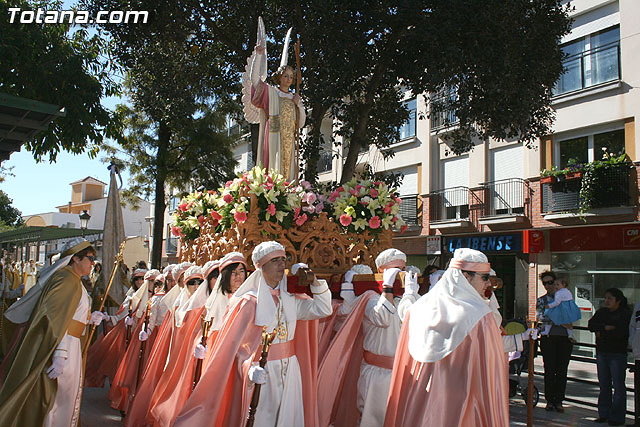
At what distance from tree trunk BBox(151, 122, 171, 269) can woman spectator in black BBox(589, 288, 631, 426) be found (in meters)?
12.2

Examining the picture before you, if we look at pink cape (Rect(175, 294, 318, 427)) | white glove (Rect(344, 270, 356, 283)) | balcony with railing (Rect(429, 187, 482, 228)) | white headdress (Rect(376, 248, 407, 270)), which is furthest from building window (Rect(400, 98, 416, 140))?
pink cape (Rect(175, 294, 318, 427))

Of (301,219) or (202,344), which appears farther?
(301,219)

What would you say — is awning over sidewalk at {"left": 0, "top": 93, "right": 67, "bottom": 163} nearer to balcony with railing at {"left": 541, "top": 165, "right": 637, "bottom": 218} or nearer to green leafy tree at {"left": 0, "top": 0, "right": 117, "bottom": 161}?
green leafy tree at {"left": 0, "top": 0, "right": 117, "bottom": 161}

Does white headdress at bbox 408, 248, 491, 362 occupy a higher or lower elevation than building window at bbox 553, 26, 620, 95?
lower

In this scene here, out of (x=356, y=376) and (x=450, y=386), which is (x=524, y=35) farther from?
(x=450, y=386)

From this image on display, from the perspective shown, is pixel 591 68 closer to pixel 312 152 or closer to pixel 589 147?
pixel 589 147

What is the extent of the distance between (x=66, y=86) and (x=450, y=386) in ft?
25.9

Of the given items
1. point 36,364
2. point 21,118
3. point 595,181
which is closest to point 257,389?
point 36,364

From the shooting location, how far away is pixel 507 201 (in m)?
20.0

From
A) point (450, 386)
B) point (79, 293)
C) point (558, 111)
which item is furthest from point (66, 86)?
point (558, 111)

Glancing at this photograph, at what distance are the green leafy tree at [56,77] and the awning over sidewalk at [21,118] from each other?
2.83 ft

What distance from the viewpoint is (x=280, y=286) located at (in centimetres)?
496

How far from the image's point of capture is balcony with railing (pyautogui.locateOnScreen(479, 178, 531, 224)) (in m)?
19.4

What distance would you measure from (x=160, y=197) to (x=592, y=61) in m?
13.7
